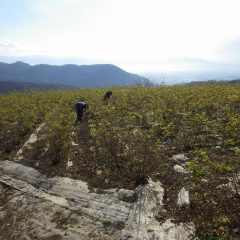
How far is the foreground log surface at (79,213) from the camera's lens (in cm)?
927

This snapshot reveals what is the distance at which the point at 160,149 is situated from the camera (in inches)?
514

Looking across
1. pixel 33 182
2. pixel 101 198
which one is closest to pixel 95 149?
pixel 33 182

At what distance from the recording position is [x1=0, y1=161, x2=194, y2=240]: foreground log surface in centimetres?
927

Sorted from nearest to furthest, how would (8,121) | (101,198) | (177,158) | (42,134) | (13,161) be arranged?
(101,198), (177,158), (13,161), (42,134), (8,121)

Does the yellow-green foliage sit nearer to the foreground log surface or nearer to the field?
the field

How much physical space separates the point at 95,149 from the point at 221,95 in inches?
346

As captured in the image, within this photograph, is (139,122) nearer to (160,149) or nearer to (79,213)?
(160,149)

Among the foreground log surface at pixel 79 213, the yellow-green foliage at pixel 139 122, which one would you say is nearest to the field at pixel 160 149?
the yellow-green foliage at pixel 139 122

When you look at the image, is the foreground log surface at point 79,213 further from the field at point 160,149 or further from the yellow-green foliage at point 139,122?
the yellow-green foliage at point 139,122

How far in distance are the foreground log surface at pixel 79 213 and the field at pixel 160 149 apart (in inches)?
16.2

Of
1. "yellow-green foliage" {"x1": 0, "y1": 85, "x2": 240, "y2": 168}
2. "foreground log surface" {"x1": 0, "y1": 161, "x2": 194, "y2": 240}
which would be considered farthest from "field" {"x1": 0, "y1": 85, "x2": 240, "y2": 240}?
"foreground log surface" {"x1": 0, "y1": 161, "x2": 194, "y2": 240}

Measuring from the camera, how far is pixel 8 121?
64.3 feet

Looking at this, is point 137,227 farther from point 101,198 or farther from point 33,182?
point 33,182

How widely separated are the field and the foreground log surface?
413 millimetres
